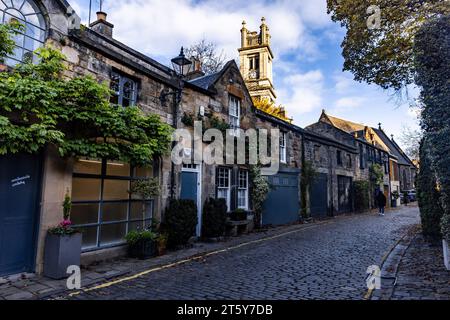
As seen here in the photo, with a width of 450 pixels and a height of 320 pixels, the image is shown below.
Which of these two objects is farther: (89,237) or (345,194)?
(345,194)

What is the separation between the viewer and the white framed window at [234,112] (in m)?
13.5

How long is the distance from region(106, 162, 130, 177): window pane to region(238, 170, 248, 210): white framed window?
6.19m

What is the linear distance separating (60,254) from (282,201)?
12.2 meters

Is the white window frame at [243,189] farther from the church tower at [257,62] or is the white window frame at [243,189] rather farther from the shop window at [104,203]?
the church tower at [257,62]

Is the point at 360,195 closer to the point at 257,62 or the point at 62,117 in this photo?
the point at 62,117

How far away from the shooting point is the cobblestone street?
530 centimetres

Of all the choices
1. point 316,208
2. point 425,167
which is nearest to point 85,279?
point 425,167

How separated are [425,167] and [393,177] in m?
30.4

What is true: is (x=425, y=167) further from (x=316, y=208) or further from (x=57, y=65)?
(x=57, y=65)

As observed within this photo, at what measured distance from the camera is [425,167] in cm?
1034

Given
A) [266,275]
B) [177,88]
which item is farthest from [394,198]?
[266,275]

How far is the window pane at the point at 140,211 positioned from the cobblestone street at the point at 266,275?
2.39 m

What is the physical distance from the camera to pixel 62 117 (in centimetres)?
629
